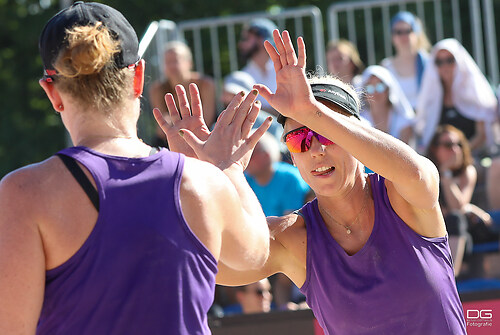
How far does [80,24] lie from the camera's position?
1994 mm

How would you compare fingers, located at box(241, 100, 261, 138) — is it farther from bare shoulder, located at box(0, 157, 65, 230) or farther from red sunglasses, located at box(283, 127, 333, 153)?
bare shoulder, located at box(0, 157, 65, 230)

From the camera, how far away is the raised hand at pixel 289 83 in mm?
2395

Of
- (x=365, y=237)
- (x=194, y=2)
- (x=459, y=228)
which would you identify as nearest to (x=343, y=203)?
(x=365, y=237)

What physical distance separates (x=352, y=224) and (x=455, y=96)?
4.42m

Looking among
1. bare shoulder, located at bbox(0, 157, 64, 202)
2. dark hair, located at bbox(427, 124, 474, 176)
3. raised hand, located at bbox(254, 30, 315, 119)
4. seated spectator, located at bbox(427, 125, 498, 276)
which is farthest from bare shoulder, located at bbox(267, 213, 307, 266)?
Result: dark hair, located at bbox(427, 124, 474, 176)

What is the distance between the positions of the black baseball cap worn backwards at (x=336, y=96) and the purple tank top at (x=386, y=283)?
1.11 ft

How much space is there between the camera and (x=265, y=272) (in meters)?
2.89

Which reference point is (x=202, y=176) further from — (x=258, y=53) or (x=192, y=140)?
(x=258, y=53)

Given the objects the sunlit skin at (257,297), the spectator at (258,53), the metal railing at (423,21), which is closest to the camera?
the sunlit skin at (257,297)

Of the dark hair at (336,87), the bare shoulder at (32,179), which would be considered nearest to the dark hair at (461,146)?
the dark hair at (336,87)

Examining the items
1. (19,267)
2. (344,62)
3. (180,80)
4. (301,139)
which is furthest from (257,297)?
(19,267)

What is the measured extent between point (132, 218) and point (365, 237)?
121 cm

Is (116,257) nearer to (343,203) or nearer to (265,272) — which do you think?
(265,272)

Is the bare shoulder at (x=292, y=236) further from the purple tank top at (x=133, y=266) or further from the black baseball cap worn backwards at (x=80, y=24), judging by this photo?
the black baseball cap worn backwards at (x=80, y=24)
